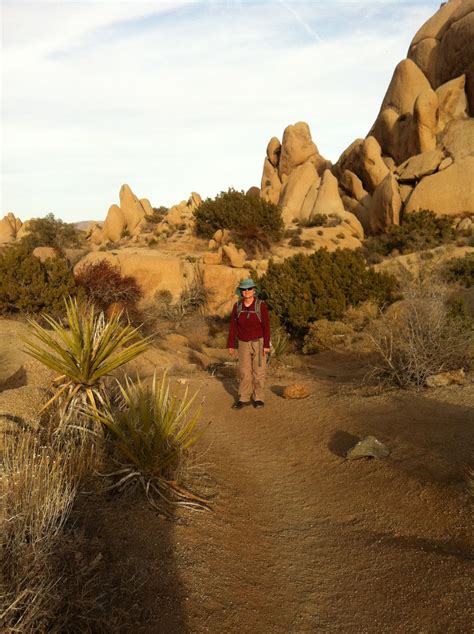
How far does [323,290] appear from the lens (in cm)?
1386

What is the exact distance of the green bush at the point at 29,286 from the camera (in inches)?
496

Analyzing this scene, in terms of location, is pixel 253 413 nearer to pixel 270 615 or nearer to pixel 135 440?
pixel 135 440

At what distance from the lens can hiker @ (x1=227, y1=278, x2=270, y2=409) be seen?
7.19 m

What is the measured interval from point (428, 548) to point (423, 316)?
468 cm

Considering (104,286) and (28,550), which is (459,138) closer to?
(104,286)

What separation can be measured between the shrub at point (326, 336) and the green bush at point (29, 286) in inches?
272

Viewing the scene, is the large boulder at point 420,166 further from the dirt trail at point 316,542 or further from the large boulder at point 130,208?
the dirt trail at point 316,542

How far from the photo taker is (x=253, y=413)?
7.39m

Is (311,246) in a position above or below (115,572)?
above

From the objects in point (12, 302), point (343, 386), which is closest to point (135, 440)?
point (343, 386)

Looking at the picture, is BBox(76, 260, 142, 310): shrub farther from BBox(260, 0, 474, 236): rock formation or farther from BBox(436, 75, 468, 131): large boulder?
BBox(436, 75, 468, 131): large boulder

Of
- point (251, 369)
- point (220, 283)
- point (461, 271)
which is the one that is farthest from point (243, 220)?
point (251, 369)

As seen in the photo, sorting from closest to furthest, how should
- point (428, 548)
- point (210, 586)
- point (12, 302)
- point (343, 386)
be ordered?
point (210, 586) < point (428, 548) < point (343, 386) < point (12, 302)

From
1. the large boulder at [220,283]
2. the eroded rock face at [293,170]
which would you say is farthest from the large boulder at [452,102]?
the large boulder at [220,283]
